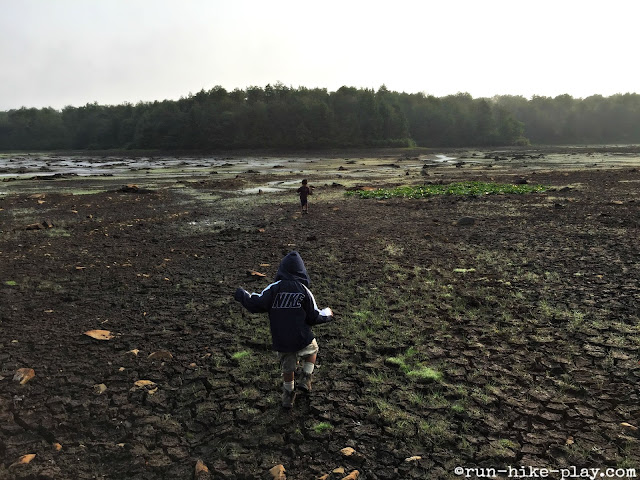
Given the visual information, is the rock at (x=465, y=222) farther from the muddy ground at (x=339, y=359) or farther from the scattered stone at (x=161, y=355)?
the scattered stone at (x=161, y=355)

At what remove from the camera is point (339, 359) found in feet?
17.7

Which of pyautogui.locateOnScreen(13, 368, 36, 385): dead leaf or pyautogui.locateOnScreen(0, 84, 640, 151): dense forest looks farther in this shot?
pyautogui.locateOnScreen(0, 84, 640, 151): dense forest

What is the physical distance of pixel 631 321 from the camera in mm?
6000

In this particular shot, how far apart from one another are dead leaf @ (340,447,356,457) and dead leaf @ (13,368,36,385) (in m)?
3.86

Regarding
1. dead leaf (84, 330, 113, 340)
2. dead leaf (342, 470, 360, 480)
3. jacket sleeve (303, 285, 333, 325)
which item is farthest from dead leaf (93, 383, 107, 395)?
dead leaf (342, 470, 360, 480)

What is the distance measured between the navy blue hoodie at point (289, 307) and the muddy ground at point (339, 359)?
73cm

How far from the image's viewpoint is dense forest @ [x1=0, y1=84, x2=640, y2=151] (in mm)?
101188

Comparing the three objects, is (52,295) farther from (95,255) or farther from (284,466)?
(284,466)

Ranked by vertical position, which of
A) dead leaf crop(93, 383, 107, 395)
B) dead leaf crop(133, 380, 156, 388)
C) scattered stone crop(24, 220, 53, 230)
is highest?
scattered stone crop(24, 220, 53, 230)

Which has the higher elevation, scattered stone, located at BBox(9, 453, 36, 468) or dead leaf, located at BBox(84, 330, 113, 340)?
dead leaf, located at BBox(84, 330, 113, 340)

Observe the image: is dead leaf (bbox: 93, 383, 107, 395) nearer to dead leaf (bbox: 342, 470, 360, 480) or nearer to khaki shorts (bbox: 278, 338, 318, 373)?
khaki shorts (bbox: 278, 338, 318, 373)

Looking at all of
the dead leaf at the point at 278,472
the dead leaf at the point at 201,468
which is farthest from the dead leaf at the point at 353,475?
the dead leaf at the point at 201,468

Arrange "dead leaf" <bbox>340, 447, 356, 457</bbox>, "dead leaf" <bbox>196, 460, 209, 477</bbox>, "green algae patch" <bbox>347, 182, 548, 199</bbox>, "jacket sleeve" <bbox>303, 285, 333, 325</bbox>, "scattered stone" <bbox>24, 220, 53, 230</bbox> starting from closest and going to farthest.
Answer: "dead leaf" <bbox>196, 460, 209, 477</bbox> → "dead leaf" <bbox>340, 447, 356, 457</bbox> → "jacket sleeve" <bbox>303, 285, 333, 325</bbox> → "scattered stone" <bbox>24, 220, 53, 230</bbox> → "green algae patch" <bbox>347, 182, 548, 199</bbox>

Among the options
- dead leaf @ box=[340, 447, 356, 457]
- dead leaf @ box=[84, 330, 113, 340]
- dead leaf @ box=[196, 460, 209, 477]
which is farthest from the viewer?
dead leaf @ box=[84, 330, 113, 340]
